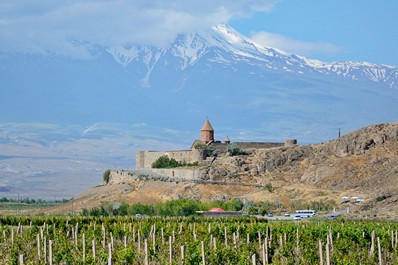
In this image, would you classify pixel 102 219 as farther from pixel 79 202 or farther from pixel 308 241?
pixel 79 202

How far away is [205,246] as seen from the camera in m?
32.1

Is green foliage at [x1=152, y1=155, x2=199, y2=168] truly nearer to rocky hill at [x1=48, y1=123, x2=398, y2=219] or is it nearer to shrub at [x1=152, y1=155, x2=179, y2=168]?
shrub at [x1=152, y1=155, x2=179, y2=168]

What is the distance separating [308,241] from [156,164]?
217 feet

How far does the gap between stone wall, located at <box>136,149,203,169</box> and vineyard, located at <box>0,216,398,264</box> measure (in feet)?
165

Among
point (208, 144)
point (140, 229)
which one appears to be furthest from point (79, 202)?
point (140, 229)

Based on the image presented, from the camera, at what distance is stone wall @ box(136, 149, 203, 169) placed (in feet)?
322

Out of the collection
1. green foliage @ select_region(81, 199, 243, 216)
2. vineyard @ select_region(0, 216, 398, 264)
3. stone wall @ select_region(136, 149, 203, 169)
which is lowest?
vineyard @ select_region(0, 216, 398, 264)

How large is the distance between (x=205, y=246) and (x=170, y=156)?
69.7 m

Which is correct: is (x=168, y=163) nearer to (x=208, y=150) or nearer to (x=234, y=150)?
(x=208, y=150)

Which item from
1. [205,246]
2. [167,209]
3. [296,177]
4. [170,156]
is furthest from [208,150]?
[205,246]

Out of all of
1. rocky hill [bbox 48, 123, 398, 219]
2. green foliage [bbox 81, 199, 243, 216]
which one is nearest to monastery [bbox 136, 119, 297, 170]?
rocky hill [bbox 48, 123, 398, 219]

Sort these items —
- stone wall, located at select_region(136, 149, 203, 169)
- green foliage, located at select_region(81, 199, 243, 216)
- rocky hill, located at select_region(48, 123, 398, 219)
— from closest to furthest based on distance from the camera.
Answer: green foliage, located at select_region(81, 199, 243, 216)
rocky hill, located at select_region(48, 123, 398, 219)
stone wall, located at select_region(136, 149, 203, 169)

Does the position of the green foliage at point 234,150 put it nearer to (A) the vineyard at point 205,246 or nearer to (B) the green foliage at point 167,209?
(B) the green foliage at point 167,209

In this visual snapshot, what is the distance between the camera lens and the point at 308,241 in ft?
113
